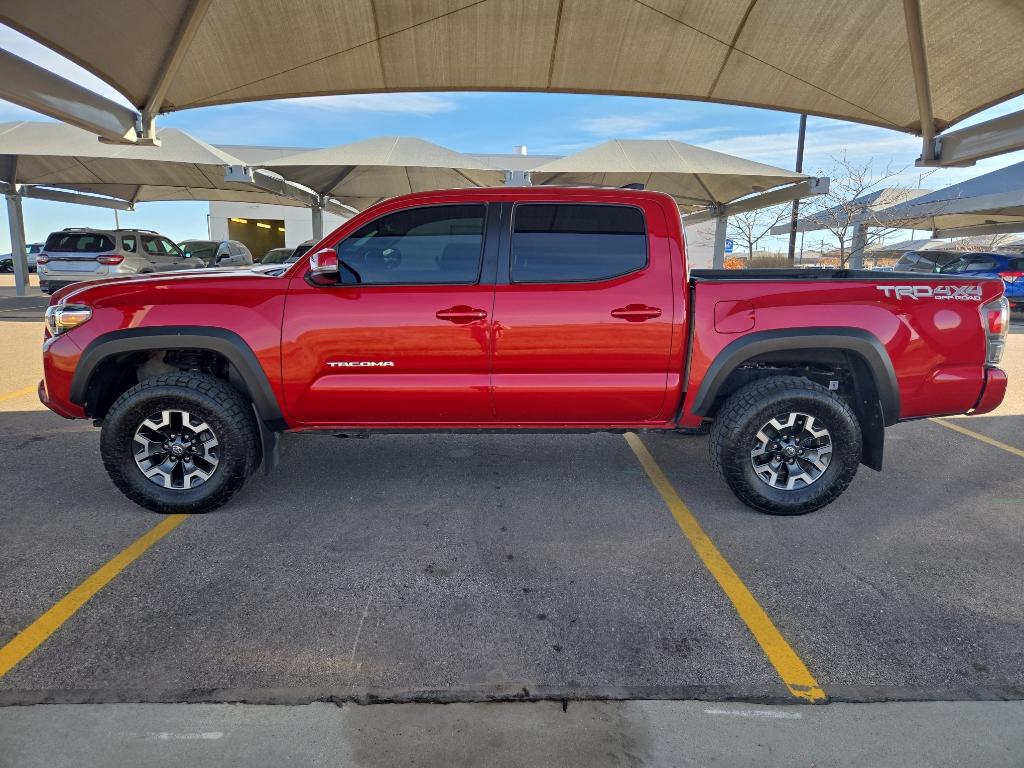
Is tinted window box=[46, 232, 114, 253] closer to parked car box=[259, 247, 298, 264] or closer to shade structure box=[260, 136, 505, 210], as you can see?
parked car box=[259, 247, 298, 264]

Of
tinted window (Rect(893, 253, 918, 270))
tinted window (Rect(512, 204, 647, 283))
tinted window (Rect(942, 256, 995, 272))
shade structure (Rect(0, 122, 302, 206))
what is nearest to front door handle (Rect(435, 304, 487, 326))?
tinted window (Rect(512, 204, 647, 283))

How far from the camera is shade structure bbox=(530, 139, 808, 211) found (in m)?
14.6

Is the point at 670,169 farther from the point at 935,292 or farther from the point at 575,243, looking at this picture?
the point at 575,243

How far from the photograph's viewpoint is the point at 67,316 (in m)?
3.83

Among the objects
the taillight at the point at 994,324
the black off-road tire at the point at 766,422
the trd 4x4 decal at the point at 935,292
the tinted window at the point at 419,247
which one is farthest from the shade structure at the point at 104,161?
the taillight at the point at 994,324

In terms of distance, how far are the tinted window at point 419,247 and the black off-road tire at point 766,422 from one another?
5.88 ft

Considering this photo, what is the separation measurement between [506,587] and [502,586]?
0.02 metres

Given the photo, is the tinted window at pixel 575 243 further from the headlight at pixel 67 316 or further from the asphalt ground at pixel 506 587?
the headlight at pixel 67 316

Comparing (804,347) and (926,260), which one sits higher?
(926,260)

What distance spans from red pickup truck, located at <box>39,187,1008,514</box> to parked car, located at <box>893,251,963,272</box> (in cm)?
1585

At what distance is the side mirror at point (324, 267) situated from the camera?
3.60 meters

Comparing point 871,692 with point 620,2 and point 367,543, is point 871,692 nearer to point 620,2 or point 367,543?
point 367,543

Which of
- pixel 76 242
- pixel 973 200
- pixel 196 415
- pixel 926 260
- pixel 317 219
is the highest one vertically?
pixel 973 200

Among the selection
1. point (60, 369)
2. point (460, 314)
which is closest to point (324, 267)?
point (460, 314)
